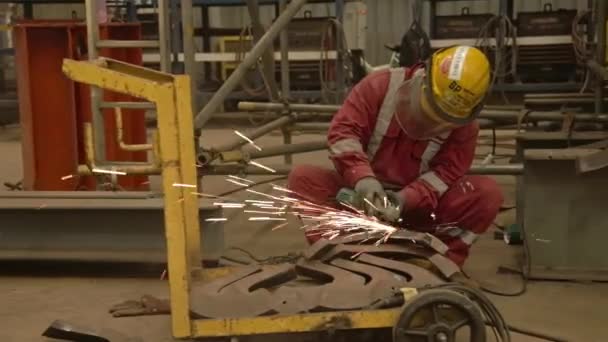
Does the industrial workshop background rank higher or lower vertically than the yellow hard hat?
lower

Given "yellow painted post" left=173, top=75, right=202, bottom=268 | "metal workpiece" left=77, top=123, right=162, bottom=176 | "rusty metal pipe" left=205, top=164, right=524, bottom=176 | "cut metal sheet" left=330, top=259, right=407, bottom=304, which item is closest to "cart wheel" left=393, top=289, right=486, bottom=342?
"cut metal sheet" left=330, top=259, right=407, bottom=304

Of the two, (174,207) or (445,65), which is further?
(445,65)

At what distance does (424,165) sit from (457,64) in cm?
63

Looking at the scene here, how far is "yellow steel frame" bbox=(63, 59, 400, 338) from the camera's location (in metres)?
2.34

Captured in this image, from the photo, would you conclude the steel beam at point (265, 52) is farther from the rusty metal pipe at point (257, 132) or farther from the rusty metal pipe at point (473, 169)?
the rusty metal pipe at point (473, 169)

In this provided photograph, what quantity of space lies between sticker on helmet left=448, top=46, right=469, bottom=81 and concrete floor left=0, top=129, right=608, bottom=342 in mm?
925

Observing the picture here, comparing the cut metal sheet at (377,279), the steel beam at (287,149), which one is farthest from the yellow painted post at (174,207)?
the steel beam at (287,149)

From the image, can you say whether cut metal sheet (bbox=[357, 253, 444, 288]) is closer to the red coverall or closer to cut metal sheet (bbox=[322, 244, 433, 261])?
cut metal sheet (bbox=[322, 244, 433, 261])

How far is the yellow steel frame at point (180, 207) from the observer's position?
7.69ft

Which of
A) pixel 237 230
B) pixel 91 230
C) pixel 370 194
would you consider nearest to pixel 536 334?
pixel 370 194

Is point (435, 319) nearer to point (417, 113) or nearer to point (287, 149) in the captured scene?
point (417, 113)

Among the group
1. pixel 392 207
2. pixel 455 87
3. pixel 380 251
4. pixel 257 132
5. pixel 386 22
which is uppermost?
pixel 386 22

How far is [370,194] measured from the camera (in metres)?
3.02

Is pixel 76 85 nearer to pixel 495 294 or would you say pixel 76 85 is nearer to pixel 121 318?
pixel 121 318
